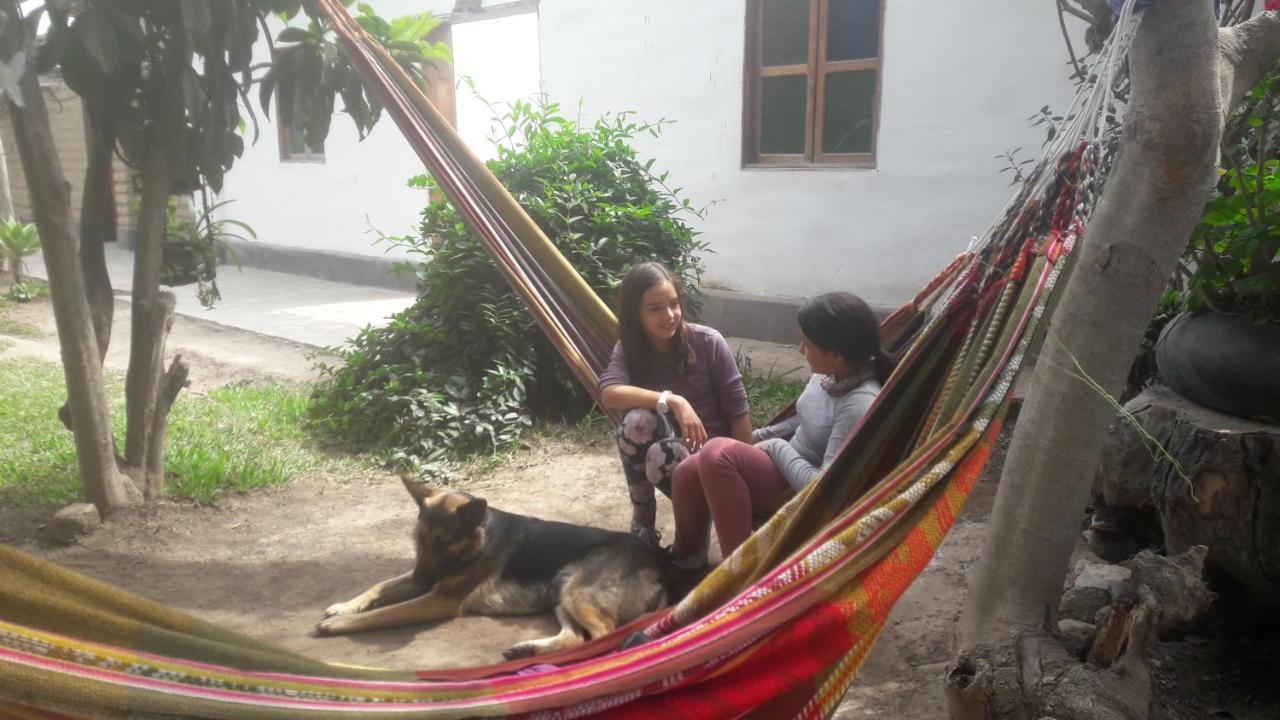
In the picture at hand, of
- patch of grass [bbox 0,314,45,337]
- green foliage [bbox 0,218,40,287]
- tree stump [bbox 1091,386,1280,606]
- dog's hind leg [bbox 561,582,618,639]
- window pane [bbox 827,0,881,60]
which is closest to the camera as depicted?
tree stump [bbox 1091,386,1280,606]

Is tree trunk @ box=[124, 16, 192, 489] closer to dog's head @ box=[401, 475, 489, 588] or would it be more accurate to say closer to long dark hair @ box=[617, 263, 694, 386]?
dog's head @ box=[401, 475, 489, 588]

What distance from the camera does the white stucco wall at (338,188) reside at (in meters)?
8.02

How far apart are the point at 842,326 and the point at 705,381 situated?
1.88 feet

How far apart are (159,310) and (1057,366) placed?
291cm

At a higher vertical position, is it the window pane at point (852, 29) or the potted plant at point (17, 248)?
the window pane at point (852, 29)

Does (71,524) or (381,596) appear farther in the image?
(71,524)

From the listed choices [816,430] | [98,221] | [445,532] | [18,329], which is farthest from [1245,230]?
[18,329]

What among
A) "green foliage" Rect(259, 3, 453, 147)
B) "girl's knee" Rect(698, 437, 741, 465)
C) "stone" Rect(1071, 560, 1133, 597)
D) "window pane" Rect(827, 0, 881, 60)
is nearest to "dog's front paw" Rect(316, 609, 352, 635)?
"girl's knee" Rect(698, 437, 741, 465)

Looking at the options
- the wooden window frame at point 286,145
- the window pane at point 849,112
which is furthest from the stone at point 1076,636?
the wooden window frame at point 286,145

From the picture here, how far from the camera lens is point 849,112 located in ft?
17.3

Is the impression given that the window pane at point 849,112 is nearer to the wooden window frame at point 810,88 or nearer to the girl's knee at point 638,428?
the wooden window frame at point 810,88

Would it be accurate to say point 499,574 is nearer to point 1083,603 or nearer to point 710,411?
point 710,411

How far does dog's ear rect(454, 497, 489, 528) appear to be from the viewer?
2.57 meters

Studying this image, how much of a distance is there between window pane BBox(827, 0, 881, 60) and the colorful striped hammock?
124 inches
